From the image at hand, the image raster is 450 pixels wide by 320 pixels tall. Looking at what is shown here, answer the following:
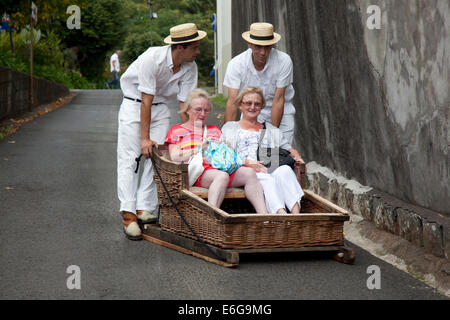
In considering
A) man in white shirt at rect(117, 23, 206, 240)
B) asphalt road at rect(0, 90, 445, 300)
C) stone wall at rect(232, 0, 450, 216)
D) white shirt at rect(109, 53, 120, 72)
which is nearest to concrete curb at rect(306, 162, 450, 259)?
stone wall at rect(232, 0, 450, 216)

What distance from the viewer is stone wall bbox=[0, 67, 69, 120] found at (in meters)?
16.8

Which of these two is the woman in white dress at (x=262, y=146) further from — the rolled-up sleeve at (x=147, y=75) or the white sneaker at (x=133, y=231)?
the white sneaker at (x=133, y=231)

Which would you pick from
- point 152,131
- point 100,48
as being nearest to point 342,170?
point 152,131

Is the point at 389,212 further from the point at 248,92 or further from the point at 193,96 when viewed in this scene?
the point at 193,96

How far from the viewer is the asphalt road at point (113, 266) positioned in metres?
5.24

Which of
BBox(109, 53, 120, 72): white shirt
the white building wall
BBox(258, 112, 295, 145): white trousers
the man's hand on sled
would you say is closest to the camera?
the man's hand on sled

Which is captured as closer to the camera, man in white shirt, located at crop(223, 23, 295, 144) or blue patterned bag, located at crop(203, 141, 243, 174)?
blue patterned bag, located at crop(203, 141, 243, 174)

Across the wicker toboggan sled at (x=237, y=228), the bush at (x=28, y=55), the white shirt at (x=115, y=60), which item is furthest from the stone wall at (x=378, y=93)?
the white shirt at (x=115, y=60)

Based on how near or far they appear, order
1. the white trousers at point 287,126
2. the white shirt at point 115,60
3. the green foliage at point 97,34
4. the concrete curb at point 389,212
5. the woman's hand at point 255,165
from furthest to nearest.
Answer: the green foliage at point 97,34 < the white shirt at point 115,60 < the white trousers at point 287,126 < the woman's hand at point 255,165 < the concrete curb at point 389,212

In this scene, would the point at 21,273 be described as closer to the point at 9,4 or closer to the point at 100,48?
the point at 9,4

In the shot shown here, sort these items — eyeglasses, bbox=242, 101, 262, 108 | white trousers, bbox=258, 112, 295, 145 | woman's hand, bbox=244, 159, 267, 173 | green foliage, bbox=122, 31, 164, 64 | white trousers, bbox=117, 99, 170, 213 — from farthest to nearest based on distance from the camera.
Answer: green foliage, bbox=122, 31, 164, 64
white trousers, bbox=258, 112, 295, 145
white trousers, bbox=117, 99, 170, 213
eyeglasses, bbox=242, 101, 262, 108
woman's hand, bbox=244, 159, 267, 173

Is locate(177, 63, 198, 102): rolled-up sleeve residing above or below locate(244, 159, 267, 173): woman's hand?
above

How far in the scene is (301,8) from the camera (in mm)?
10086

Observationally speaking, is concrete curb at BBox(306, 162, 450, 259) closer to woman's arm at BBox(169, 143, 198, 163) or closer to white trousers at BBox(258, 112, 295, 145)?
white trousers at BBox(258, 112, 295, 145)
